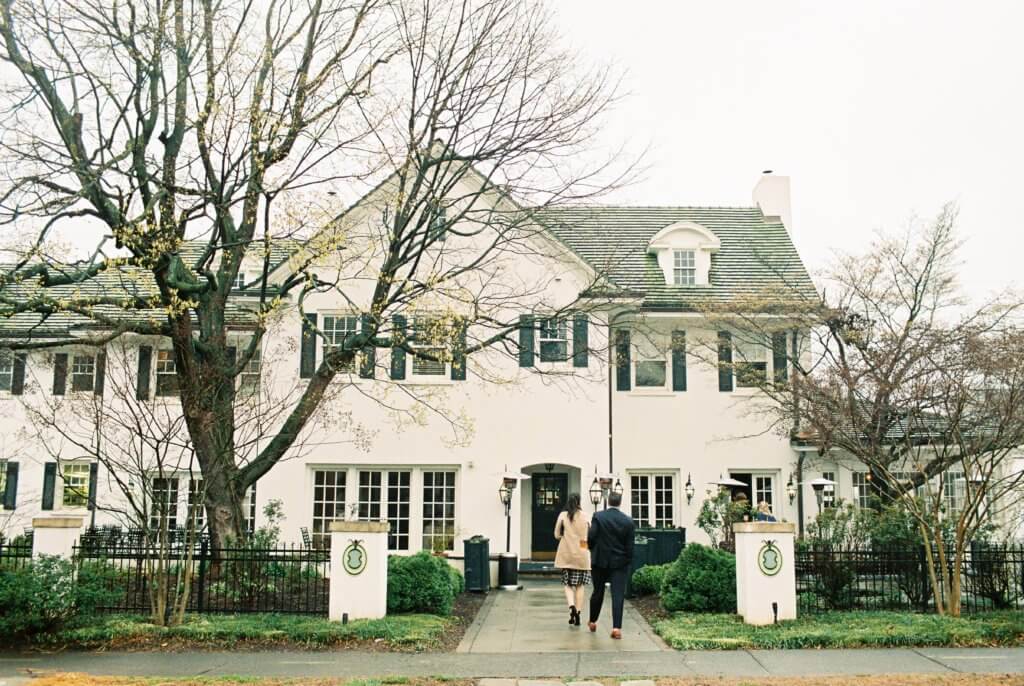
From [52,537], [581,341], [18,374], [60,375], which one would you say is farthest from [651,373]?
[18,374]

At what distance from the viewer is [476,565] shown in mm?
17641

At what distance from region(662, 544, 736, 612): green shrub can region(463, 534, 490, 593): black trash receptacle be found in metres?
4.28

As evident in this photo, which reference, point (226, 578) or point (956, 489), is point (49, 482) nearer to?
point (226, 578)

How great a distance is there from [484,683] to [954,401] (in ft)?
26.4

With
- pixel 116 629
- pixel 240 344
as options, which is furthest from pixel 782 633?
pixel 240 344

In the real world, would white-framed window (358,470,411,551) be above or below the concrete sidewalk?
above

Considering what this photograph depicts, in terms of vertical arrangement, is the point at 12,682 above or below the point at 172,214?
below

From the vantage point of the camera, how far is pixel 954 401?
45.2 ft

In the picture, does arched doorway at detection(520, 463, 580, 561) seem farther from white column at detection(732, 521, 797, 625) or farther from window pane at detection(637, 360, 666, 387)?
white column at detection(732, 521, 797, 625)

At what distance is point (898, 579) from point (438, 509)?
1140 centimetres

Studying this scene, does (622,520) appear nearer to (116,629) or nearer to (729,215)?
(116,629)

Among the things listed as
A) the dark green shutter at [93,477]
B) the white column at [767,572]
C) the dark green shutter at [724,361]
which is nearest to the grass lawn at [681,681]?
the white column at [767,572]

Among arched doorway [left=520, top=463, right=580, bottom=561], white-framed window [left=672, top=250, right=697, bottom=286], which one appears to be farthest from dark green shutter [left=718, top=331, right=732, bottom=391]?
arched doorway [left=520, top=463, right=580, bottom=561]

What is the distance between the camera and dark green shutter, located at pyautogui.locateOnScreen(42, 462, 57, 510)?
23.7 metres
